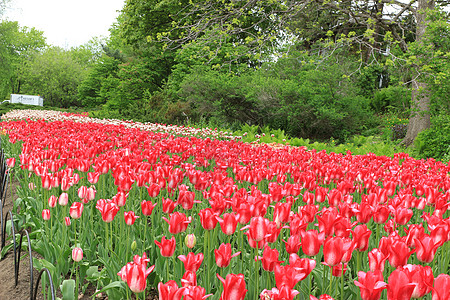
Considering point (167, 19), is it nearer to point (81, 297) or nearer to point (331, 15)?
point (331, 15)

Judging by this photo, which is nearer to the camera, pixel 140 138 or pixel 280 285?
pixel 280 285

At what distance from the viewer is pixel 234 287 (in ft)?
4.22

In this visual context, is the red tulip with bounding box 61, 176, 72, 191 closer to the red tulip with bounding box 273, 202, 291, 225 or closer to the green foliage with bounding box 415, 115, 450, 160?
the red tulip with bounding box 273, 202, 291, 225

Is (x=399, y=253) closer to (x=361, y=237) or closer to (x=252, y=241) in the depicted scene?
(x=361, y=237)

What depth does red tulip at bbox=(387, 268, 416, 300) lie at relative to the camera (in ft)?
4.05

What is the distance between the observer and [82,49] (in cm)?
7156

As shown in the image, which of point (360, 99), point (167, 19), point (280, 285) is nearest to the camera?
point (280, 285)

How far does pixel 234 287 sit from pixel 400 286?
568 millimetres

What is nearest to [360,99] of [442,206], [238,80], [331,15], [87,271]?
[238,80]

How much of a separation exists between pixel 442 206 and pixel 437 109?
31.8 ft

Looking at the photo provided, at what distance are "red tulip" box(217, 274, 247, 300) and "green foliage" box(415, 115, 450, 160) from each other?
30.6ft

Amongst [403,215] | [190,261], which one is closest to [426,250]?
[403,215]

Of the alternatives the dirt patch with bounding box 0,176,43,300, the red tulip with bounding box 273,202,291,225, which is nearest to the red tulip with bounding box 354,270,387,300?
the red tulip with bounding box 273,202,291,225

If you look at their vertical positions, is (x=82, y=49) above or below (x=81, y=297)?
above
